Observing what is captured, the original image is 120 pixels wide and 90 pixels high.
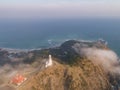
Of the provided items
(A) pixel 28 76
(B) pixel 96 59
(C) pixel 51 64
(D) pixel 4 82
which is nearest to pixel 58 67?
(C) pixel 51 64

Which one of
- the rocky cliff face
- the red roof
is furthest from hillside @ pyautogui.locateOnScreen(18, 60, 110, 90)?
the red roof

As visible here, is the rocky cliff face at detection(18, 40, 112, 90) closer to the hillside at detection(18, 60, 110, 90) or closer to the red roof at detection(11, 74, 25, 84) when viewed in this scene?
the hillside at detection(18, 60, 110, 90)

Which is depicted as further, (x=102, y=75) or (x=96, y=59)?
(x=96, y=59)

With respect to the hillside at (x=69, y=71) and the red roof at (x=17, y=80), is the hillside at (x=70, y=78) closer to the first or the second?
the hillside at (x=69, y=71)

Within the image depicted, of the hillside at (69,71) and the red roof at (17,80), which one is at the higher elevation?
the red roof at (17,80)

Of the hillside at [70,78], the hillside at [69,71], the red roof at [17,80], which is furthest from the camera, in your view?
the hillside at [69,71]

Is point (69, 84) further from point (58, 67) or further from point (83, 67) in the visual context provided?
point (83, 67)

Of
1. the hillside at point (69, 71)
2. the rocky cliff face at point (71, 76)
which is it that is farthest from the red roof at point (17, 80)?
the rocky cliff face at point (71, 76)

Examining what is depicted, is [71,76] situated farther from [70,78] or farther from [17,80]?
[17,80]
